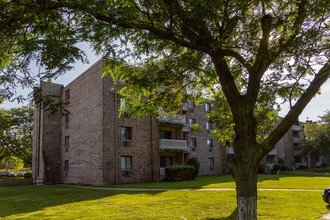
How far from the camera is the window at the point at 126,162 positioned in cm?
2925

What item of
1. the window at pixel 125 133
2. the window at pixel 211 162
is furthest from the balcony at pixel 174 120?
the window at pixel 211 162

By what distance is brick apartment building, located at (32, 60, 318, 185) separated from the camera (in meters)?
28.5

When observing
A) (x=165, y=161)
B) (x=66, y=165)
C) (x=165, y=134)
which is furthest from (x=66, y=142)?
(x=165, y=161)

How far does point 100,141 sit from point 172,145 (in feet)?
27.1

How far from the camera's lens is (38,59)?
541 cm

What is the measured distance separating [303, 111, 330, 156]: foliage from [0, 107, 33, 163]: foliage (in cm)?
4869

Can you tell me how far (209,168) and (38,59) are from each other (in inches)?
1529

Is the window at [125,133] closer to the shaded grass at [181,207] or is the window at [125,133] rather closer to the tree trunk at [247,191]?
the shaded grass at [181,207]

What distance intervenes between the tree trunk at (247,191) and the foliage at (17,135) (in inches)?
1790

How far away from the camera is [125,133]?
98.7 ft

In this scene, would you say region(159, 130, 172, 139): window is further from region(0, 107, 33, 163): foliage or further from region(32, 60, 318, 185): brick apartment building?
region(0, 107, 33, 163): foliage

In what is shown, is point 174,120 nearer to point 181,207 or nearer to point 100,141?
point 100,141

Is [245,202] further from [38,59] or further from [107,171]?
[107,171]

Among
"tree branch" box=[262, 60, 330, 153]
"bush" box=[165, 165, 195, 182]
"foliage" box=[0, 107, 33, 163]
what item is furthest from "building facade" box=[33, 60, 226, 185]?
"tree branch" box=[262, 60, 330, 153]
